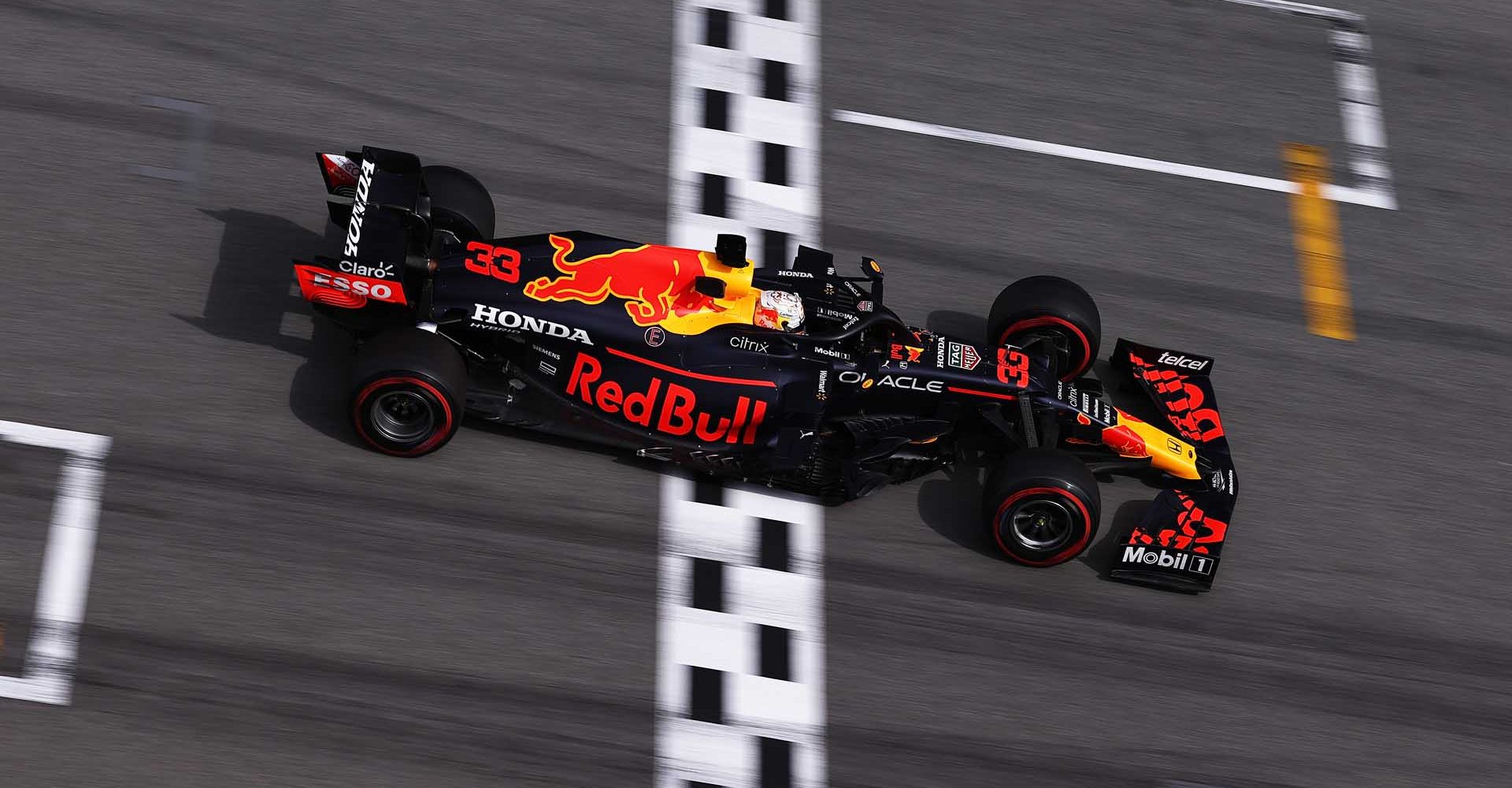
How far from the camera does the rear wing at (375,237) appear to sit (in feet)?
31.1

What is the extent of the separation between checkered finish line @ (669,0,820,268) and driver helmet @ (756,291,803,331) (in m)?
1.87

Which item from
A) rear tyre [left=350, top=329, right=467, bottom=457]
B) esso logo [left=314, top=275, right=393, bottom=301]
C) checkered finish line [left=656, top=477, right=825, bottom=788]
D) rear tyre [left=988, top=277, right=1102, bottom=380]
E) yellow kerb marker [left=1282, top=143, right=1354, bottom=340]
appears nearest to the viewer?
checkered finish line [left=656, top=477, right=825, bottom=788]

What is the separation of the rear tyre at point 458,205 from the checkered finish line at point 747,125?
5.82 ft

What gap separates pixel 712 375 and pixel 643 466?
864mm

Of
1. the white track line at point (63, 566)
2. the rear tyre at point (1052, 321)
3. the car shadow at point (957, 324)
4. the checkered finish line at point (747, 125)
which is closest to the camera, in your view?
the white track line at point (63, 566)

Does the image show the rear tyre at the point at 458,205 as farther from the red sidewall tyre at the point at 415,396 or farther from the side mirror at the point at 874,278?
the side mirror at the point at 874,278

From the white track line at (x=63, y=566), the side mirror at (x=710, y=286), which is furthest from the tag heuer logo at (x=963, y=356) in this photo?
the white track line at (x=63, y=566)

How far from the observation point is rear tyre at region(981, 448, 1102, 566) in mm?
9648

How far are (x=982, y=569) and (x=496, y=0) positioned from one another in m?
6.85

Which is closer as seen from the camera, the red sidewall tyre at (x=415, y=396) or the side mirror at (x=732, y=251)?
the red sidewall tyre at (x=415, y=396)

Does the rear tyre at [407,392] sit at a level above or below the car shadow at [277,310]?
below

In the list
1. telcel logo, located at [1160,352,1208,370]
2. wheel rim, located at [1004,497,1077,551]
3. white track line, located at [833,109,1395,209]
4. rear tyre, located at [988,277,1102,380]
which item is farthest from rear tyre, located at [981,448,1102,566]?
white track line, located at [833,109,1395,209]

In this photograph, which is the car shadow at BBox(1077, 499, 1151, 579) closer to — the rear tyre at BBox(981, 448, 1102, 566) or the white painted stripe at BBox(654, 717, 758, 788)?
the rear tyre at BBox(981, 448, 1102, 566)

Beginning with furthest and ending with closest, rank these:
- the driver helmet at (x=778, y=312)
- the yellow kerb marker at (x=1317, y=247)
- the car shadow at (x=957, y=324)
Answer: the yellow kerb marker at (x=1317, y=247), the car shadow at (x=957, y=324), the driver helmet at (x=778, y=312)
